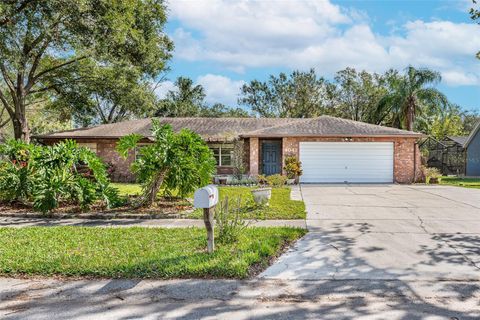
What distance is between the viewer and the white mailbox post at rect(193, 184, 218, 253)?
531 centimetres

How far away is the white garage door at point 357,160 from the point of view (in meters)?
19.6

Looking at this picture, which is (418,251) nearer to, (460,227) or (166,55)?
(460,227)

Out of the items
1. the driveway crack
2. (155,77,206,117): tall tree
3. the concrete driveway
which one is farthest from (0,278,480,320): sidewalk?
(155,77,206,117): tall tree

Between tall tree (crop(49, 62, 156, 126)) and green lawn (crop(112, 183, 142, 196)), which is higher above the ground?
tall tree (crop(49, 62, 156, 126))

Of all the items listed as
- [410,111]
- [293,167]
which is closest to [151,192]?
[293,167]

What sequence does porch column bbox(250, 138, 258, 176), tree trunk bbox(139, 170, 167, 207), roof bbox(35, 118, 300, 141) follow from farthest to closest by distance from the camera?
1. roof bbox(35, 118, 300, 141)
2. porch column bbox(250, 138, 258, 176)
3. tree trunk bbox(139, 170, 167, 207)

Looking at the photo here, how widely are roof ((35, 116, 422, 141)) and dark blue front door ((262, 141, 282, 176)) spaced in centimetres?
90

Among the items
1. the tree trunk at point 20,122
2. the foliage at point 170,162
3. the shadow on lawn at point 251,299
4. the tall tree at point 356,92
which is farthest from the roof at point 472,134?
the tree trunk at point 20,122

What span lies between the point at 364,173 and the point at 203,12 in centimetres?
1101

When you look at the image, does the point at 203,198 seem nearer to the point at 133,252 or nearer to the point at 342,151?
the point at 133,252

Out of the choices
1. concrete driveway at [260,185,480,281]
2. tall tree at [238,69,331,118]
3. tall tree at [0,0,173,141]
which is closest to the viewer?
concrete driveway at [260,185,480,281]

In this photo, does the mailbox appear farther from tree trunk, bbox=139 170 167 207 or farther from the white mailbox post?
tree trunk, bbox=139 170 167 207

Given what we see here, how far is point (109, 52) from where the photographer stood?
59.1ft

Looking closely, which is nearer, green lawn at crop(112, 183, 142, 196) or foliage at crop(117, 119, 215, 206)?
foliage at crop(117, 119, 215, 206)
